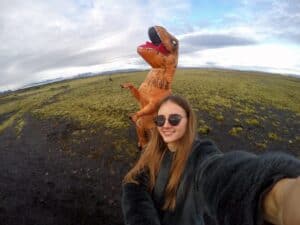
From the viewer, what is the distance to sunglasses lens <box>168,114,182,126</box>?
2988 mm

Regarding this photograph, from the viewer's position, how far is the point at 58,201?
7.54 m

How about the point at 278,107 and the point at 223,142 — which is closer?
the point at 223,142

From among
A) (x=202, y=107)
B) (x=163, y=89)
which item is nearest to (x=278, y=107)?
(x=202, y=107)

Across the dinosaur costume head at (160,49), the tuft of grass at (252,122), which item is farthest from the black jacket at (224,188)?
the tuft of grass at (252,122)

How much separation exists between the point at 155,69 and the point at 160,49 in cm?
54

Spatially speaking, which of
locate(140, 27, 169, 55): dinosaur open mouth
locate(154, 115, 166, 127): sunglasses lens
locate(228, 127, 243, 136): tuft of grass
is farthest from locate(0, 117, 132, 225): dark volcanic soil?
locate(154, 115, 166, 127): sunglasses lens

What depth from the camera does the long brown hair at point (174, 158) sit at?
9.02 ft

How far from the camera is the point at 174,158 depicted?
2867mm

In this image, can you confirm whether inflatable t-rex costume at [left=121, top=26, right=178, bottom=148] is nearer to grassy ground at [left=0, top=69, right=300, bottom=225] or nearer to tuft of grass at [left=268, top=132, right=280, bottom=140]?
grassy ground at [left=0, top=69, right=300, bottom=225]

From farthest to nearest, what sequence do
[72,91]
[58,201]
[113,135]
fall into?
[72,91] < [113,135] < [58,201]

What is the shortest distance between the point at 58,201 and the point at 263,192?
694 cm

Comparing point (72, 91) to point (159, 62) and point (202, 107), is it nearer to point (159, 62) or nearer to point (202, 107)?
point (202, 107)

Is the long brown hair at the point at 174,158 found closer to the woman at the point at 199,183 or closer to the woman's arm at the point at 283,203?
the woman at the point at 199,183

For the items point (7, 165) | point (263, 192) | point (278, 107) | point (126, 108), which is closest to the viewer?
point (263, 192)
